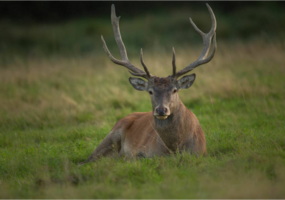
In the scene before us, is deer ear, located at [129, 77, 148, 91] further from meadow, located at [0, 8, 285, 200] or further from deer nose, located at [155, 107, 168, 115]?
meadow, located at [0, 8, 285, 200]

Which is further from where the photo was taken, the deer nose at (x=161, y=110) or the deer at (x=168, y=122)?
the deer at (x=168, y=122)

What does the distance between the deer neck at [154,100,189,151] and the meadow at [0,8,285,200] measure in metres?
0.32

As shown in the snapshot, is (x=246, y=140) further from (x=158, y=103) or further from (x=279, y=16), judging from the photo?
(x=279, y=16)

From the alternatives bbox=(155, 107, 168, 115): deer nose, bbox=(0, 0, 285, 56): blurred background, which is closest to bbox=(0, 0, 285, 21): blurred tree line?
bbox=(0, 0, 285, 56): blurred background

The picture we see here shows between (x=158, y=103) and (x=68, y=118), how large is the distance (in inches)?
158

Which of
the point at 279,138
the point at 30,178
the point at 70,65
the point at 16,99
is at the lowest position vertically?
the point at 30,178

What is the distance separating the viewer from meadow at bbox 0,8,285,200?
390 cm

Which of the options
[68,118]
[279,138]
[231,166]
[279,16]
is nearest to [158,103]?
[231,166]

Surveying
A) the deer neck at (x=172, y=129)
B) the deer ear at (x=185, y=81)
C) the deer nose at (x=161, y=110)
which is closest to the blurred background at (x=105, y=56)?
the deer ear at (x=185, y=81)

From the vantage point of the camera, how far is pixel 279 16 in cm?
1998

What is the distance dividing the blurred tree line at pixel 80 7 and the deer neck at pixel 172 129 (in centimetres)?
1977

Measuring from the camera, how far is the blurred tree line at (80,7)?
2398 cm

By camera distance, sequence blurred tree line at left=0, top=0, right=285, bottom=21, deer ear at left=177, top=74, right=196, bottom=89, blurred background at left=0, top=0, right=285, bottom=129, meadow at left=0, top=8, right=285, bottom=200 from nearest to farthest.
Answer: meadow at left=0, top=8, right=285, bottom=200 → deer ear at left=177, top=74, right=196, bottom=89 → blurred background at left=0, top=0, right=285, bottom=129 → blurred tree line at left=0, top=0, right=285, bottom=21

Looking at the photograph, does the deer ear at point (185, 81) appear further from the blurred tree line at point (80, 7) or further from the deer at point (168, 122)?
the blurred tree line at point (80, 7)
